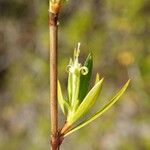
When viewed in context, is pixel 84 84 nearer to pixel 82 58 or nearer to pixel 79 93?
pixel 79 93

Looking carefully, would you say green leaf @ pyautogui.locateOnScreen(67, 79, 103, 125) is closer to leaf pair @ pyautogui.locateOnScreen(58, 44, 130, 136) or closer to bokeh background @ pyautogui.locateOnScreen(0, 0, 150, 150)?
leaf pair @ pyautogui.locateOnScreen(58, 44, 130, 136)

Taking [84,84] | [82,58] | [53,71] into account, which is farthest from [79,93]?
[82,58]

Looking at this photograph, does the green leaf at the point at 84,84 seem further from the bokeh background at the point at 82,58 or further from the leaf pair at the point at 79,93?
the bokeh background at the point at 82,58

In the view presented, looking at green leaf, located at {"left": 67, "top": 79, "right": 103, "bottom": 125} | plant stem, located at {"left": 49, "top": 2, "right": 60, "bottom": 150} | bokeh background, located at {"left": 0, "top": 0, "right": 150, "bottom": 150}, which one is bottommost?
bokeh background, located at {"left": 0, "top": 0, "right": 150, "bottom": 150}

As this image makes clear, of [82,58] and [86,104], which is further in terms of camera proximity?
[82,58]

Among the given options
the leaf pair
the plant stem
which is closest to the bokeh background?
the leaf pair

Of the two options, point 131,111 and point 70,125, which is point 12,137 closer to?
point 131,111

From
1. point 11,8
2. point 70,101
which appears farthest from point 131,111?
point 70,101

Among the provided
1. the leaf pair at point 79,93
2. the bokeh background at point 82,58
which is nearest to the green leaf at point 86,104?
the leaf pair at point 79,93

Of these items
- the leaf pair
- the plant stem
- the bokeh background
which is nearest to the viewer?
the plant stem
